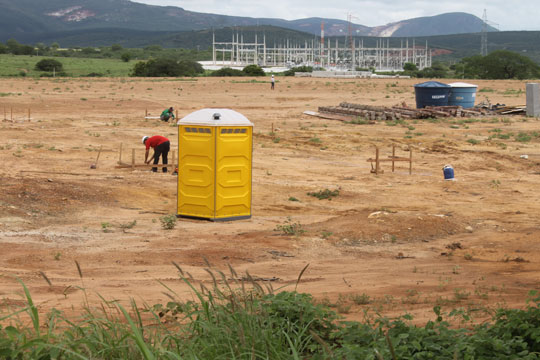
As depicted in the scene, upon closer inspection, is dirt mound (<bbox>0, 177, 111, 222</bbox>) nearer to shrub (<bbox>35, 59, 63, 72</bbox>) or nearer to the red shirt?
the red shirt

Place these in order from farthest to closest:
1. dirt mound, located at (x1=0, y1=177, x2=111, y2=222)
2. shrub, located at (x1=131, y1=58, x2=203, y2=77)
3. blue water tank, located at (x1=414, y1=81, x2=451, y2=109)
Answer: shrub, located at (x1=131, y1=58, x2=203, y2=77) → blue water tank, located at (x1=414, y1=81, x2=451, y2=109) → dirt mound, located at (x1=0, y1=177, x2=111, y2=222)

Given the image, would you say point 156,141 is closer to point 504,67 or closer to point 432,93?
point 432,93

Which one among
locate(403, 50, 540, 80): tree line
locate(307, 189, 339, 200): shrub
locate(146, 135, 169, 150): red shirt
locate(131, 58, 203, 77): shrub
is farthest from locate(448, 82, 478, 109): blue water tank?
locate(131, 58, 203, 77): shrub

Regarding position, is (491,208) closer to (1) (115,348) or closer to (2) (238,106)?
(1) (115,348)

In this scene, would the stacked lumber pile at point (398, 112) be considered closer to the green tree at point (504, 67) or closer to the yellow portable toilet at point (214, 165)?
the yellow portable toilet at point (214, 165)

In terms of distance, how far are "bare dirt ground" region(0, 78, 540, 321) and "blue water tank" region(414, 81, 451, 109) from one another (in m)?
7.22

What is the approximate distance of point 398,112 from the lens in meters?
33.3

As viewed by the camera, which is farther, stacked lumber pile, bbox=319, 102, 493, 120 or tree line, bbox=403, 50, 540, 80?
tree line, bbox=403, 50, 540, 80

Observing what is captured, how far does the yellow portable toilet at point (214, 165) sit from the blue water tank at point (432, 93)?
981 inches

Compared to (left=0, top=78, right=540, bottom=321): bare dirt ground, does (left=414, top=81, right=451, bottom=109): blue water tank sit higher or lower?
higher

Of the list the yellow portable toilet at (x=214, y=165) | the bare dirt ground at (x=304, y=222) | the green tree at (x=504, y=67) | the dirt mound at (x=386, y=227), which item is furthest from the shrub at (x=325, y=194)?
the green tree at (x=504, y=67)

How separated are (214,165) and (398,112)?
22.4 m

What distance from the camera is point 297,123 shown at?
1238 inches

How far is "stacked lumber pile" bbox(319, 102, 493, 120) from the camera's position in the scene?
32156 mm
